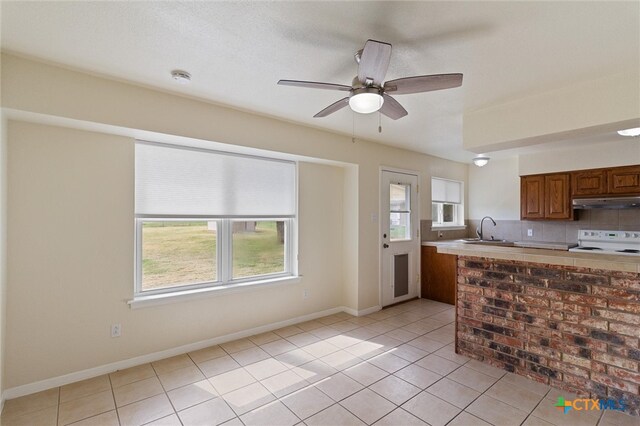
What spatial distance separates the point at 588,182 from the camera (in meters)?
4.47

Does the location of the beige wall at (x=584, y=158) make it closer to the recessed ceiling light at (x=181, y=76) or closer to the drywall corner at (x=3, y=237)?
the recessed ceiling light at (x=181, y=76)

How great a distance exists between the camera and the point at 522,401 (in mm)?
2314

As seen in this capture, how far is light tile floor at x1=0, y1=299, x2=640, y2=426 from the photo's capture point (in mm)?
2115

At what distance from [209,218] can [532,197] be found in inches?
197

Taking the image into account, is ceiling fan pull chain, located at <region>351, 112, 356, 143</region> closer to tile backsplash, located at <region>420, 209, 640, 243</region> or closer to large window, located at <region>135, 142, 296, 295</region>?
large window, located at <region>135, 142, 296, 295</region>

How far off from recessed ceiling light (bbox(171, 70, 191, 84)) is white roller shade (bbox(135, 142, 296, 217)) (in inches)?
32.0

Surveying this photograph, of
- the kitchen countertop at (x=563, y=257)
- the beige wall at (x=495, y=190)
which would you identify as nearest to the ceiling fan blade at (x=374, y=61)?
the kitchen countertop at (x=563, y=257)

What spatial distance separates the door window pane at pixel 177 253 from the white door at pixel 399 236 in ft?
8.17

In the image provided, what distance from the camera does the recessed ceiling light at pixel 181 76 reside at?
2.37 meters

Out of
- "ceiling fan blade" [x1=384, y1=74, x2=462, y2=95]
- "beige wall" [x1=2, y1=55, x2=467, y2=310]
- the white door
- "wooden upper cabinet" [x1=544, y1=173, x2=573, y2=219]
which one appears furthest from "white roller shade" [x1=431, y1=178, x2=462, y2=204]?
"ceiling fan blade" [x1=384, y1=74, x2=462, y2=95]

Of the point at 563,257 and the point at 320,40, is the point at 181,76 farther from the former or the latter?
the point at 563,257

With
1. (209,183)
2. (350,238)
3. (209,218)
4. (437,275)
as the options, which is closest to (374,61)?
(209,183)

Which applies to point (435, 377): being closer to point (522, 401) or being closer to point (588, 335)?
point (522, 401)

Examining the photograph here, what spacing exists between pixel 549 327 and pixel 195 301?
3.29m
